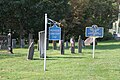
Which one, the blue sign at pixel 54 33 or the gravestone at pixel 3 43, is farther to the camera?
the gravestone at pixel 3 43

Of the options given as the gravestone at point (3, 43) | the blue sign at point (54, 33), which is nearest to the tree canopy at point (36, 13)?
the gravestone at point (3, 43)

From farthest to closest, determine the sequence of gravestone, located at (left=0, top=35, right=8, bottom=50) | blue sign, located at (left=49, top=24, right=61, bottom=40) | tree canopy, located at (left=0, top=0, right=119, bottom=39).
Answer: tree canopy, located at (left=0, top=0, right=119, bottom=39) → gravestone, located at (left=0, top=35, right=8, bottom=50) → blue sign, located at (left=49, top=24, right=61, bottom=40)

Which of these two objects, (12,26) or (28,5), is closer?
(28,5)

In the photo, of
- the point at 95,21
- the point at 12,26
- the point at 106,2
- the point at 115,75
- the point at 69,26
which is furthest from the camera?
the point at 106,2

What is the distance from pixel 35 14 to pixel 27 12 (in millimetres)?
906

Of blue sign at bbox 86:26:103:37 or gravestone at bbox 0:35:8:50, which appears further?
gravestone at bbox 0:35:8:50

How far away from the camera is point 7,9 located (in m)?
37.2

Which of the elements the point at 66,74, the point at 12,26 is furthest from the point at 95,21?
the point at 66,74

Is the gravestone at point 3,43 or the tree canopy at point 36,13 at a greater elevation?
the tree canopy at point 36,13

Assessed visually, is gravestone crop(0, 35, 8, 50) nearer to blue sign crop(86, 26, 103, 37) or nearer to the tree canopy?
the tree canopy

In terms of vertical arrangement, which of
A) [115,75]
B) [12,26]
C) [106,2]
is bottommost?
[115,75]

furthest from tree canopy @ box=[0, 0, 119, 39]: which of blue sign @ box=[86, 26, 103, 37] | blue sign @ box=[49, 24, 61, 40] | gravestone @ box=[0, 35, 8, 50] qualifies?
blue sign @ box=[49, 24, 61, 40]

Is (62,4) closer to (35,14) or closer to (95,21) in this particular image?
(35,14)

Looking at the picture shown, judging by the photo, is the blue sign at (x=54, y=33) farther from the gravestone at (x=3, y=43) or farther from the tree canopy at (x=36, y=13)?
the tree canopy at (x=36, y=13)
